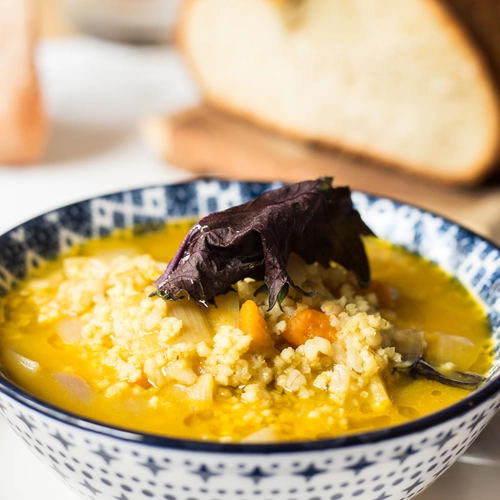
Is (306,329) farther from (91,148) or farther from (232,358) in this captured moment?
(91,148)

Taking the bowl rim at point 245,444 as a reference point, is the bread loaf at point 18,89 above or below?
above

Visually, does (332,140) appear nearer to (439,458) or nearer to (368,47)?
(368,47)

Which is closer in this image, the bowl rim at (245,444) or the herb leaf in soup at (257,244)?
the bowl rim at (245,444)

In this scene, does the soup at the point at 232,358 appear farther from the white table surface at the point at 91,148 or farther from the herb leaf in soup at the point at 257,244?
the white table surface at the point at 91,148

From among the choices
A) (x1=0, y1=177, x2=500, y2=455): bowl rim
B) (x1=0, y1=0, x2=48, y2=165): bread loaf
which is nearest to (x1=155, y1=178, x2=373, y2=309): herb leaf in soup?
(x1=0, y1=177, x2=500, y2=455): bowl rim

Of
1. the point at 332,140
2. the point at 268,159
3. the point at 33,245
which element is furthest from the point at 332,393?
the point at 332,140

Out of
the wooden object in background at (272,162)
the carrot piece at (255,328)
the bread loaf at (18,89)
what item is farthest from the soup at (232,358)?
the bread loaf at (18,89)
